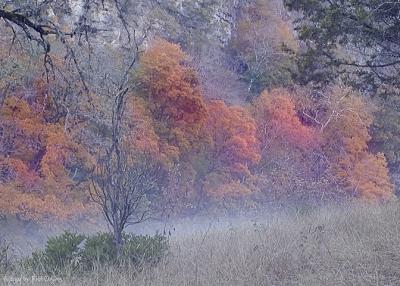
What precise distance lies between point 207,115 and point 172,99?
2064 mm

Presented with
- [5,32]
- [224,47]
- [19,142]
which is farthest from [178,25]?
[5,32]

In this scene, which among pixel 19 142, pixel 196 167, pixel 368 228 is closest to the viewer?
pixel 368 228

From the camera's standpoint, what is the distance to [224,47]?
4519cm

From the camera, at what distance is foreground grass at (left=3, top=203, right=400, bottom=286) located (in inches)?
239

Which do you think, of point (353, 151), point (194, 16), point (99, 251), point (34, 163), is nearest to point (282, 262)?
point (99, 251)

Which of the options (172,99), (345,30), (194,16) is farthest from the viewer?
(194,16)

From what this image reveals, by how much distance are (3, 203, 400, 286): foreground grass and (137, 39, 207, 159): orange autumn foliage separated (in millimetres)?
19117

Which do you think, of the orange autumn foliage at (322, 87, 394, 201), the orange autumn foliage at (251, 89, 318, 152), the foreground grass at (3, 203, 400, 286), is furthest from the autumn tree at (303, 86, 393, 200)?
the foreground grass at (3, 203, 400, 286)

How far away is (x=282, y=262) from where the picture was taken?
687 cm

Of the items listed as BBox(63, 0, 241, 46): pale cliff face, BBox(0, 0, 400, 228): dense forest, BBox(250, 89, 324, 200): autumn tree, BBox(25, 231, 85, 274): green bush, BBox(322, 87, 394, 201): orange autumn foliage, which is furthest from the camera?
BBox(63, 0, 241, 46): pale cliff face

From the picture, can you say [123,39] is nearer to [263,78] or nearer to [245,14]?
[263,78]

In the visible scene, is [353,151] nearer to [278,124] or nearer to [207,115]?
[278,124]

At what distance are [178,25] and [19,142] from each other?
22.5 m

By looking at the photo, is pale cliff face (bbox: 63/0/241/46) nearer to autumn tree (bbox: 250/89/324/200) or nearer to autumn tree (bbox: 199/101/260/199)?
autumn tree (bbox: 250/89/324/200)
